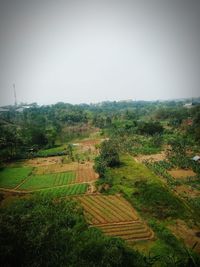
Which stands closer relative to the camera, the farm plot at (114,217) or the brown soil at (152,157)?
the farm plot at (114,217)

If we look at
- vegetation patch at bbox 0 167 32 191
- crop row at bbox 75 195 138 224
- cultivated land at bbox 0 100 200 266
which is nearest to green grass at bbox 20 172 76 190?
cultivated land at bbox 0 100 200 266

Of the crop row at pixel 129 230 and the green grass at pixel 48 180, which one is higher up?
the crop row at pixel 129 230

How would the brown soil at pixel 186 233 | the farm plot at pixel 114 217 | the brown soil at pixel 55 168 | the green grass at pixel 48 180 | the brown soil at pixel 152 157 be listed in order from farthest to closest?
the brown soil at pixel 152 157 < the brown soil at pixel 55 168 < the green grass at pixel 48 180 < the farm plot at pixel 114 217 < the brown soil at pixel 186 233

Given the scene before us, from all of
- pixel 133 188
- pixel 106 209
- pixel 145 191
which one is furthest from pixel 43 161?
pixel 145 191

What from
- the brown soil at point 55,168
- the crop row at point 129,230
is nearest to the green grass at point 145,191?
the crop row at point 129,230

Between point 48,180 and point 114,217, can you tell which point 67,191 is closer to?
point 48,180

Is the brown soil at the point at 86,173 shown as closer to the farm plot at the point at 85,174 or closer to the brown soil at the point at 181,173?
the farm plot at the point at 85,174
